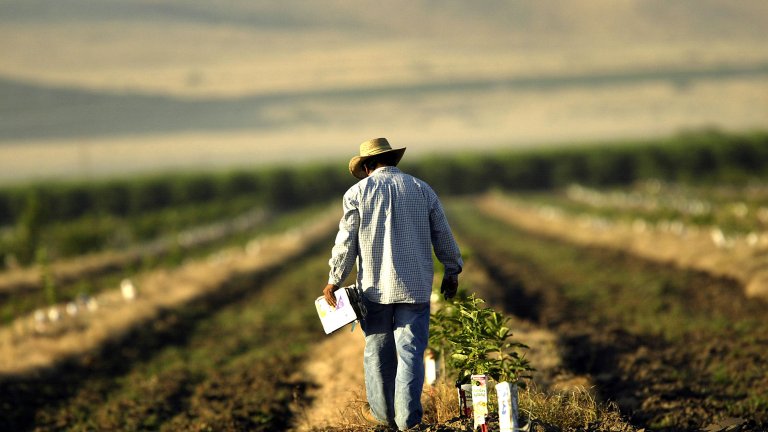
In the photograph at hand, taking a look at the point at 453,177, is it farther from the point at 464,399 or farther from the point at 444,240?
the point at 464,399

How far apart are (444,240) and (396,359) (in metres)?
0.90

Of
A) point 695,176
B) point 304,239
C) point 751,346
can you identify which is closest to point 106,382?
point 751,346

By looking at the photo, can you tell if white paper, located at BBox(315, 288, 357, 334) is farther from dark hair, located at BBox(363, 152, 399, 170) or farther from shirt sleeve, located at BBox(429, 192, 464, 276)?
dark hair, located at BBox(363, 152, 399, 170)

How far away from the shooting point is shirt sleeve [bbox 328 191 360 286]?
19.7 feet

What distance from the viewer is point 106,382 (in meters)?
10.3

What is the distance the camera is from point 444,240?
6.16 m

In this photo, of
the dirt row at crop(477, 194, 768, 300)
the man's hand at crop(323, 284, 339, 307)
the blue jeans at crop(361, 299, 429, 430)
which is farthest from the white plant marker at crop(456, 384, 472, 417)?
the dirt row at crop(477, 194, 768, 300)

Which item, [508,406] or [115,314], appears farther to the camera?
[115,314]

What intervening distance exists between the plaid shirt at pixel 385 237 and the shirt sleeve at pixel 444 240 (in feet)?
0.21

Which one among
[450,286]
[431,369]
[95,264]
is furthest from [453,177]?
[450,286]

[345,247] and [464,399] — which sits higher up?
[345,247]

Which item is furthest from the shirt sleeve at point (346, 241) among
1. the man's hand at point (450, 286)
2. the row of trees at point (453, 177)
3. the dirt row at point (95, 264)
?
the row of trees at point (453, 177)

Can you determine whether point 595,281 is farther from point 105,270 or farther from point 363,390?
point 105,270

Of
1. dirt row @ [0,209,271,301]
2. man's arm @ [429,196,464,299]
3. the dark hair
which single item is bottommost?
dirt row @ [0,209,271,301]
